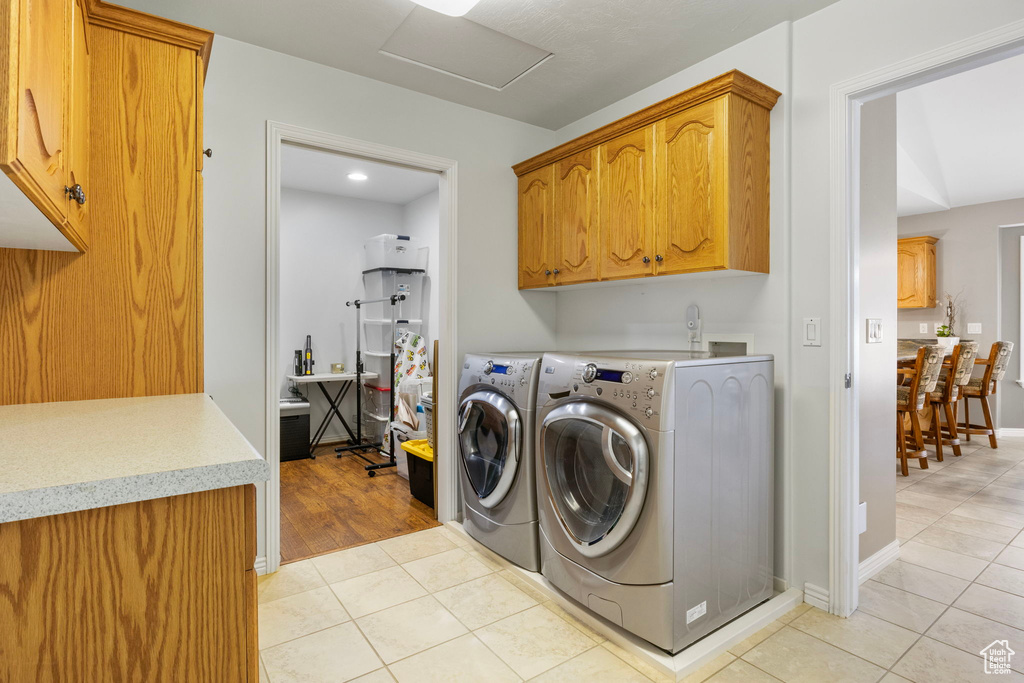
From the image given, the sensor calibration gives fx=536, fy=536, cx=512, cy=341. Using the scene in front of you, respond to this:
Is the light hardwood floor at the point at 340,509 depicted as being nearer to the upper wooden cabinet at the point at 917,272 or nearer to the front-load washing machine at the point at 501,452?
the front-load washing machine at the point at 501,452

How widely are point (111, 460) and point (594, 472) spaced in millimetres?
1489

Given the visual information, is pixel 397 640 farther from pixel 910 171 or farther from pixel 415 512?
pixel 910 171

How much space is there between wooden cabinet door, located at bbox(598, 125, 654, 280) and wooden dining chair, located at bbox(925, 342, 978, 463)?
3.82 m

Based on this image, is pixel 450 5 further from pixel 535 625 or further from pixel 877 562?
pixel 877 562

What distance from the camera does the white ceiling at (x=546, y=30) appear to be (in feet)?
6.84

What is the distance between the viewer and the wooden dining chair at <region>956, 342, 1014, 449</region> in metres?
5.03

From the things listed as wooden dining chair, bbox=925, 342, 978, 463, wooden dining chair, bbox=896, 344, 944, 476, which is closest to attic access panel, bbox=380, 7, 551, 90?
wooden dining chair, bbox=896, 344, 944, 476

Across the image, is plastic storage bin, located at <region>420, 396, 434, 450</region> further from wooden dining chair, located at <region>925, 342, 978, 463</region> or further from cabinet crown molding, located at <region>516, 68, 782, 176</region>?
wooden dining chair, located at <region>925, 342, 978, 463</region>

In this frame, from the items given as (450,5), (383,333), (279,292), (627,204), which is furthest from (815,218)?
(383,333)

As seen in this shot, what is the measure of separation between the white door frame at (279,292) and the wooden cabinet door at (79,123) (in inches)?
38.2

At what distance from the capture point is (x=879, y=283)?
2451 mm

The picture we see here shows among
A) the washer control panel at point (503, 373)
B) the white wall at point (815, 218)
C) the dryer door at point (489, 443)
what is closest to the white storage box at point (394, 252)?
the washer control panel at point (503, 373)

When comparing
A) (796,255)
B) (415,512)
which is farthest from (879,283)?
(415,512)

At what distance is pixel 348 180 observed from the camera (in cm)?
469
